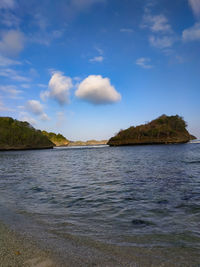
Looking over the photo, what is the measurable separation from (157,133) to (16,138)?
392 feet

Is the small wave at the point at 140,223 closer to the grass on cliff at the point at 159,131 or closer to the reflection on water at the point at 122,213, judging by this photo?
the reflection on water at the point at 122,213

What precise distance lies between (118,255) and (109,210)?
11.4ft

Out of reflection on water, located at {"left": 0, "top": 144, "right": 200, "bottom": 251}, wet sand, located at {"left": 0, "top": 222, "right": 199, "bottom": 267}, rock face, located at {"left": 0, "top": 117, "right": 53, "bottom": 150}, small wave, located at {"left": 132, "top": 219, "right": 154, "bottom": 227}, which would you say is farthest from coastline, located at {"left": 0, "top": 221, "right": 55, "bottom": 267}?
rock face, located at {"left": 0, "top": 117, "right": 53, "bottom": 150}

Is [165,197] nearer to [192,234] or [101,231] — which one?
[192,234]

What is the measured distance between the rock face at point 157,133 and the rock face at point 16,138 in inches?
2874

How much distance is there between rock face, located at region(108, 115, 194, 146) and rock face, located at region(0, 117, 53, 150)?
240ft

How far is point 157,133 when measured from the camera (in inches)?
5704

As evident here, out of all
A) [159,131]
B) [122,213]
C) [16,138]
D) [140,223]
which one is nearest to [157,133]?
[159,131]

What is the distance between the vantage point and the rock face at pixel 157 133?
142 meters

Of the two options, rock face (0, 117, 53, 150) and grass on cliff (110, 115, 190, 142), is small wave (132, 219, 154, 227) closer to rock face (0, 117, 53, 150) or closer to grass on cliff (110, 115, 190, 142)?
grass on cliff (110, 115, 190, 142)

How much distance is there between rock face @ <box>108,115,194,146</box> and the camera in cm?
14238

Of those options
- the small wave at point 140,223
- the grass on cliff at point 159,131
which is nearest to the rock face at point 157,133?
the grass on cliff at point 159,131

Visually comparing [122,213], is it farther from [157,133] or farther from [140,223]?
[157,133]

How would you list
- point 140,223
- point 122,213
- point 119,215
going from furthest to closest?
point 122,213 < point 119,215 < point 140,223
